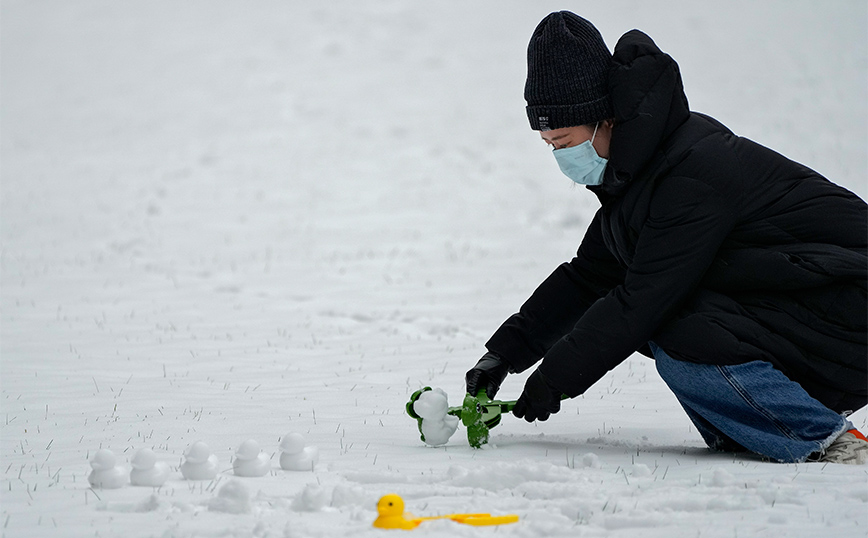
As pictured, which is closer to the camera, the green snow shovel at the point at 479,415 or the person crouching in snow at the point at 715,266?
the person crouching in snow at the point at 715,266

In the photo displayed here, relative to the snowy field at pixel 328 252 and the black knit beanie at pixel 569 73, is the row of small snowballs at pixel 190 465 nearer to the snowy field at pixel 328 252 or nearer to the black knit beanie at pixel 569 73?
the snowy field at pixel 328 252

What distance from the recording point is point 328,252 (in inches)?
505

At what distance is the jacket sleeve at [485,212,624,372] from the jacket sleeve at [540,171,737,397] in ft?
2.02

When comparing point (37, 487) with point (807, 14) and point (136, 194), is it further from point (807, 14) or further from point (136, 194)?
point (807, 14)

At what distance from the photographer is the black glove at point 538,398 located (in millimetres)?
3764

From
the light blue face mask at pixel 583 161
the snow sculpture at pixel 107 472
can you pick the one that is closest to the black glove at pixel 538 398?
the light blue face mask at pixel 583 161

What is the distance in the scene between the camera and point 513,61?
21734 millimetres

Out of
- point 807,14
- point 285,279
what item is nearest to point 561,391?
point 285,279

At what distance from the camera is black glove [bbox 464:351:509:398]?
4.18 meters

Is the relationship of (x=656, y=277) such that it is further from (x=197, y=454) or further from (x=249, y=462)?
(x=197, y=454)

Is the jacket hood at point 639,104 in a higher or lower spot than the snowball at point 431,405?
higher

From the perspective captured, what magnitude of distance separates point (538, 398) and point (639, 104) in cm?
127

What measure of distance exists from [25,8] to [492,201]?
59.9ft

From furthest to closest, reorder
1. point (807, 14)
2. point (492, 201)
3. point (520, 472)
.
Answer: point (807, 14)
point (492, 201)
point (520, 472)
